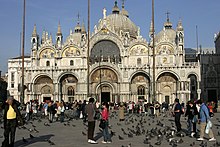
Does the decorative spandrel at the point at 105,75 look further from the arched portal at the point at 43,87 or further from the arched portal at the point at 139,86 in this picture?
the arched portal at the point at 43,87

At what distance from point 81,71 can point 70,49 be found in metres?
5.91

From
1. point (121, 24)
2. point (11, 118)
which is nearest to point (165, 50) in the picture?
point (121, 24)

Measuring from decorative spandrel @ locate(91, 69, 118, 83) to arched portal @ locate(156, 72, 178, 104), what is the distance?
7933mm

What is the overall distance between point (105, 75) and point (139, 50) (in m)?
7.76

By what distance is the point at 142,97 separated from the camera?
194ft

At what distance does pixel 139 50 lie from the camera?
59.5m

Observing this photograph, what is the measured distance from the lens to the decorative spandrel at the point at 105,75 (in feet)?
191

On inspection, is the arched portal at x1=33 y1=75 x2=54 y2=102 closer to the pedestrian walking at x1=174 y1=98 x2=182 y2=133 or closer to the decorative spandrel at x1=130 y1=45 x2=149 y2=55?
the decorative spandrel at x1=130 y1=45 x2=149 y2=55

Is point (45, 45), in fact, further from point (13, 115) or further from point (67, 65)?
point (13, 115)

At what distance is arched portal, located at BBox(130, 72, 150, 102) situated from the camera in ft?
191

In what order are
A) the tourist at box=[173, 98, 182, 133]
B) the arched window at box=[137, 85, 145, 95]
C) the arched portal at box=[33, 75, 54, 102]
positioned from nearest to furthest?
the tourist at box=[173, 98, 182, 133]
the arched window at box=[137, 85, 145, 95]
the arched portal at box=[33, 75, 54, 102]

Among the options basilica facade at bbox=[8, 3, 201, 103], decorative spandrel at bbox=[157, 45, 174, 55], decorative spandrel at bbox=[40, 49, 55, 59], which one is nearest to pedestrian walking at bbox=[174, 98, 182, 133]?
basilica facade at bbox=[8, 3, 201, 103]

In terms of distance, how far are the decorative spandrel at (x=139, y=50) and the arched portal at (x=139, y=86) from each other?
162 inches

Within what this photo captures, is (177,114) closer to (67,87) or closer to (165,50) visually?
(165,50)
